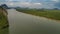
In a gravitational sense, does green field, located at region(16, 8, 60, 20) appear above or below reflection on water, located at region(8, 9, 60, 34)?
above

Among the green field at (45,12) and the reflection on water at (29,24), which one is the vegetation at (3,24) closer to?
the reflection on water at (29,24)

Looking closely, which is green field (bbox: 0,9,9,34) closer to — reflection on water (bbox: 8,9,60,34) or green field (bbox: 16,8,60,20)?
reflection on water (bbox: 8,9,60,34)

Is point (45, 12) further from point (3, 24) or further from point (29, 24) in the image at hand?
point (3, 24)

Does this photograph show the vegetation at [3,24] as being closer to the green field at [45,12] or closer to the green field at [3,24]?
the green field at [3,24]

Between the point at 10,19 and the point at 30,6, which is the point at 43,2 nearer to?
the point at 30,6

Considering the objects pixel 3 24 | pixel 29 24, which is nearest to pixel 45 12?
pixel 29 24

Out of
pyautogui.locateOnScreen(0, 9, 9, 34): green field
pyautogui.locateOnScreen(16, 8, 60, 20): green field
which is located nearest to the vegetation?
pyautogui.locateOnScreen(0, 9, 9, 34): green field

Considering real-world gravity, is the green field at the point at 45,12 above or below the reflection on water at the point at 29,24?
above

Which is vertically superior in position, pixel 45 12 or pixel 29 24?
pixel 45 12

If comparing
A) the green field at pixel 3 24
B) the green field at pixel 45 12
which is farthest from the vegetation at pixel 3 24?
the green field at pixel 45 12
